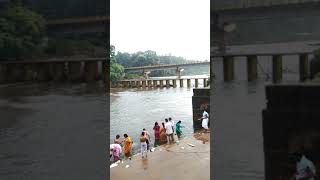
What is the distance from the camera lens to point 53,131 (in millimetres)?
5957

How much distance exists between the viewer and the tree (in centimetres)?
573

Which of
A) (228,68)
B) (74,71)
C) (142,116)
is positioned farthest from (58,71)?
(142,116)

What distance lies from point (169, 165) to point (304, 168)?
4.56 meters

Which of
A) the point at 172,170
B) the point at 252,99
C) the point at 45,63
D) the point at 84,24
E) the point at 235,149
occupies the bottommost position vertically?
the point at 172,170

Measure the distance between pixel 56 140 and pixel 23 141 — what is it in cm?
41

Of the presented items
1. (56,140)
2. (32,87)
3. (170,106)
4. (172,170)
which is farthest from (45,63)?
(170,106)

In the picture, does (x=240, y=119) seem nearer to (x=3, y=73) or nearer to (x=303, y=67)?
(x=303, y=67)

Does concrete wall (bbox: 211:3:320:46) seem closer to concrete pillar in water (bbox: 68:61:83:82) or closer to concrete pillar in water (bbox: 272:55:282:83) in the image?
concrete pillar in water (bbox: 272:55:282:83)

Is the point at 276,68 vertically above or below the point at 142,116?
above

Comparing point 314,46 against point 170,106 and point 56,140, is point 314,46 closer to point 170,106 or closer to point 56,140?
point 56,140

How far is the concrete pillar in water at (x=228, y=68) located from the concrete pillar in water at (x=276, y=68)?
497mm

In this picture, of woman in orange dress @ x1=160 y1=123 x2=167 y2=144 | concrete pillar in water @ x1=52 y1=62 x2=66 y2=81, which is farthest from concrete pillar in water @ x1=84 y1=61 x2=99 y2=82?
woman in orange dress @ x1=160 y1=123 x2=167 y2=144

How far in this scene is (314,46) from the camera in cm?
529

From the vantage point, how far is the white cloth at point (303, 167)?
516 centimetres
